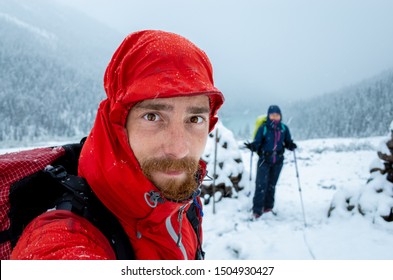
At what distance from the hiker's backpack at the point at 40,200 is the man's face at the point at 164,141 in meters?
0.28

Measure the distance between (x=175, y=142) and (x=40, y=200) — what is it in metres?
0.68

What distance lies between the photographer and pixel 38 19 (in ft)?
293

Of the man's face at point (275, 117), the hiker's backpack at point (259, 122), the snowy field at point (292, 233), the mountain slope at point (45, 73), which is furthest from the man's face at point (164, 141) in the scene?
the mountain slope at point (45, 73)

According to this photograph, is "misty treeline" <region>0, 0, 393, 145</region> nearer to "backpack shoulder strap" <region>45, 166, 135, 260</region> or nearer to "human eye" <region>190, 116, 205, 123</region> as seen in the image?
"human eye" <region>190, 116, 205, 123</region>

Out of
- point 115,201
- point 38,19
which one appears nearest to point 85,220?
point 115,201

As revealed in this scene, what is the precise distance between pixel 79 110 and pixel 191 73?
6173 centimetres

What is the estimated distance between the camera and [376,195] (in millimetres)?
5047

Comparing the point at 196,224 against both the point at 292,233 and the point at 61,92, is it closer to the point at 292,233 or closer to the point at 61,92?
the point at 292,233

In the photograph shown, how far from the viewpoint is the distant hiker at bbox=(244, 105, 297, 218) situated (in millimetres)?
5191

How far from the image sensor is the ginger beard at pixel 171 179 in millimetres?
1065

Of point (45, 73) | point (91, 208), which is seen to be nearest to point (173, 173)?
point (91, 208)

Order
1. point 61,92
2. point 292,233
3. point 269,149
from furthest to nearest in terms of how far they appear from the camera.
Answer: point 61,92, point 269,149, point 292,233

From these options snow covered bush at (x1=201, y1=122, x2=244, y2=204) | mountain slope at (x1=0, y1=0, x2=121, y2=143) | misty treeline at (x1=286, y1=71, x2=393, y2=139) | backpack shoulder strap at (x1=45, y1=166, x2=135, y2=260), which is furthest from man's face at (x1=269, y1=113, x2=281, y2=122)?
mountain slope at (x1=0, y1=0, x2=121, y2=143)
